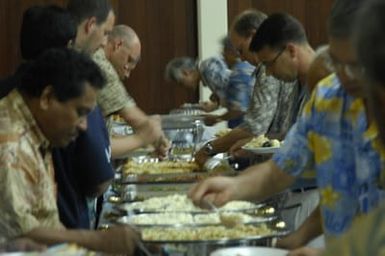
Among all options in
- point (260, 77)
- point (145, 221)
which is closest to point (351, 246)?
point (145, 221)

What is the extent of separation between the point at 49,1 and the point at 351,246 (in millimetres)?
6040

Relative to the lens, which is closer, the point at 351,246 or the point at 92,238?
the point at 351,246

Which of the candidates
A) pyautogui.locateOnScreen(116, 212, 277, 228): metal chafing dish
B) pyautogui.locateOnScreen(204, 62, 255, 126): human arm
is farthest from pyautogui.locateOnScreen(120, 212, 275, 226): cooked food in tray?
pyautogui.locateOnScreen(204, 62, 255, 126): human arm

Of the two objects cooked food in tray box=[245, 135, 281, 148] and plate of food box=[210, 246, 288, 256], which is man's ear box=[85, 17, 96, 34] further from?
plate of food box=[210, 246, 288, 256]

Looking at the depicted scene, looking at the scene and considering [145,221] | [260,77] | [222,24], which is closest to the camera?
[145,221]

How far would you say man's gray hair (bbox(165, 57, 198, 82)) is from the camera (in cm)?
621

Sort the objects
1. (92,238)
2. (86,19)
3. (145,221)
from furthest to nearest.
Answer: (86,19) < (145,221) < (92,238)

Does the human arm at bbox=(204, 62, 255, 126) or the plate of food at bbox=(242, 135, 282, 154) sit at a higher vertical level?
the plate of food at bbox=(242, 135, 282, 154)

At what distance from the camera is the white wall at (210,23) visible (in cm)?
638

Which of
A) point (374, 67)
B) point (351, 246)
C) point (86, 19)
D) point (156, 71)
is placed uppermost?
point (374, 67)

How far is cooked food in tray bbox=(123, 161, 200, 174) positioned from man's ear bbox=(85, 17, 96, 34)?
0.52 metres

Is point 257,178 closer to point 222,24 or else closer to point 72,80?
point 72,80

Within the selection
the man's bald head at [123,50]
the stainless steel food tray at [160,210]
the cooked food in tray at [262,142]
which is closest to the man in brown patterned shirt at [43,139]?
the stainless steel food tray at [160,210]

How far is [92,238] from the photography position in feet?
5.70
